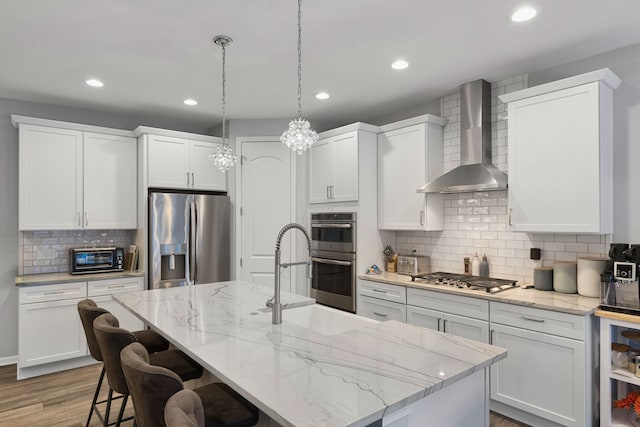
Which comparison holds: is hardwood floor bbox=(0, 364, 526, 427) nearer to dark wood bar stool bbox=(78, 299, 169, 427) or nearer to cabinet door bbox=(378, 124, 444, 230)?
dark wood bar stool bbox=(78, 299, 169, 427)

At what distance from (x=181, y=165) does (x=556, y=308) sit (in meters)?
3.90

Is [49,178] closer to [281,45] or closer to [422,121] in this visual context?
[281,45]

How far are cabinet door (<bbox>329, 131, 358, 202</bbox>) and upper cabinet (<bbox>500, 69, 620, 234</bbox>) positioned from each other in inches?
58.7

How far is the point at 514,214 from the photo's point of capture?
10.1 ft

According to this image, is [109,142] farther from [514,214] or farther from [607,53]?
[607,53]

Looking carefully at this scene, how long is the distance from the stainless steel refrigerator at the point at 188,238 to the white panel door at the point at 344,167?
136cm

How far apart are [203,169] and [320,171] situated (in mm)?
1426

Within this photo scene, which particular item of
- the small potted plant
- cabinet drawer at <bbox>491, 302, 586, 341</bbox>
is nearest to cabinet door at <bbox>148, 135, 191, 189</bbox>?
cabinet drawer at <bbox>491, 302, 586, 341</bbox>

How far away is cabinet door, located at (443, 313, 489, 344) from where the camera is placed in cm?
292

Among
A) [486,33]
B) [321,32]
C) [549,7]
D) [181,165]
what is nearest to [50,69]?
[181,165]

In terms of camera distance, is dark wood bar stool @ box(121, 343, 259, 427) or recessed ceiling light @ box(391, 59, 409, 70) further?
recessed ceiling light @ box(391, 59, 409, 70)

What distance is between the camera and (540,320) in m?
2.62

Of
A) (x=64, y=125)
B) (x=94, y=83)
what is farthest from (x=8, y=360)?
(x=94, y=83)

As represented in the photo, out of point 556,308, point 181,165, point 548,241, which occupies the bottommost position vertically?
point 556,308
